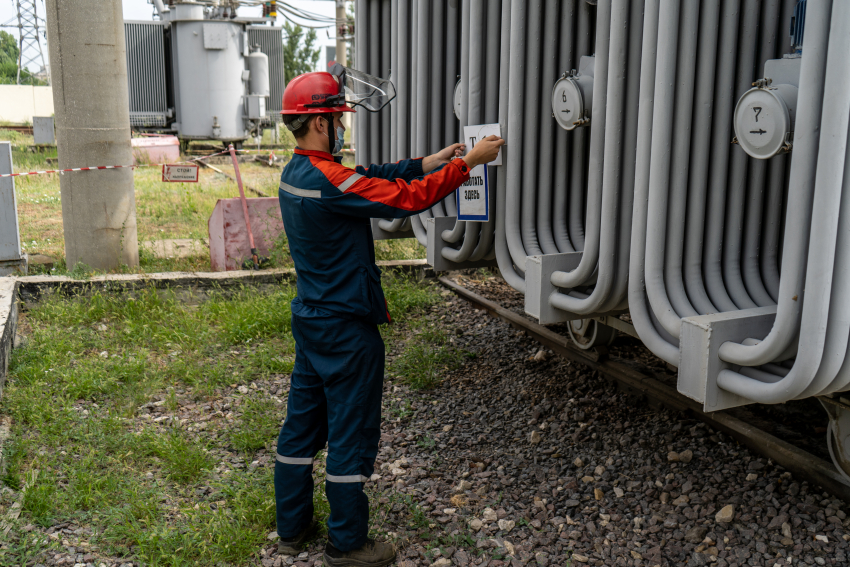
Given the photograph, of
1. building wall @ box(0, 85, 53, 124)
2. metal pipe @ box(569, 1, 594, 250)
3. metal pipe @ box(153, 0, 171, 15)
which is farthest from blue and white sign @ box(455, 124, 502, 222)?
building wall @ box(0, 85, 53, 124)

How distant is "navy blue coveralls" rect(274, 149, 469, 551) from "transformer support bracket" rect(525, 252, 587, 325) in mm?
557

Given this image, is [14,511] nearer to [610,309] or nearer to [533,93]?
[610,309]

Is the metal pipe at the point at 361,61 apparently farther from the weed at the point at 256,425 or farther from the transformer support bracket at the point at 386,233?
the weed at the point at 256,425

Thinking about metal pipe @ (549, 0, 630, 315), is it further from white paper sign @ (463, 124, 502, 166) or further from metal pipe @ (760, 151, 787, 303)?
white paper sign @ (463, 124, 502, 166)

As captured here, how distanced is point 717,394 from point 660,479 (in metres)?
1.33

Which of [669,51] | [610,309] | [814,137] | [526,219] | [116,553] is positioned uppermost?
[669,51]

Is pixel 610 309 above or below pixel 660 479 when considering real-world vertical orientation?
above

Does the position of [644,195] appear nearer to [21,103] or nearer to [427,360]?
[427,360]

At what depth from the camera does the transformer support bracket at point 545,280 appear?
338 centimetres

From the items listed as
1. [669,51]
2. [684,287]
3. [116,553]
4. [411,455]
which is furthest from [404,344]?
[669,51]

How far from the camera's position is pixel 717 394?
2598 millimetres

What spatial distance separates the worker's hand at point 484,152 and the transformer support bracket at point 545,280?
475 mm

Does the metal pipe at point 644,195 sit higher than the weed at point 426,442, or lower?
higher

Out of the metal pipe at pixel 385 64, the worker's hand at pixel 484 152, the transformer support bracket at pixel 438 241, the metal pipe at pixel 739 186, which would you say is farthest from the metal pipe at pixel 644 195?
the metal pipe at pixel 385 64
